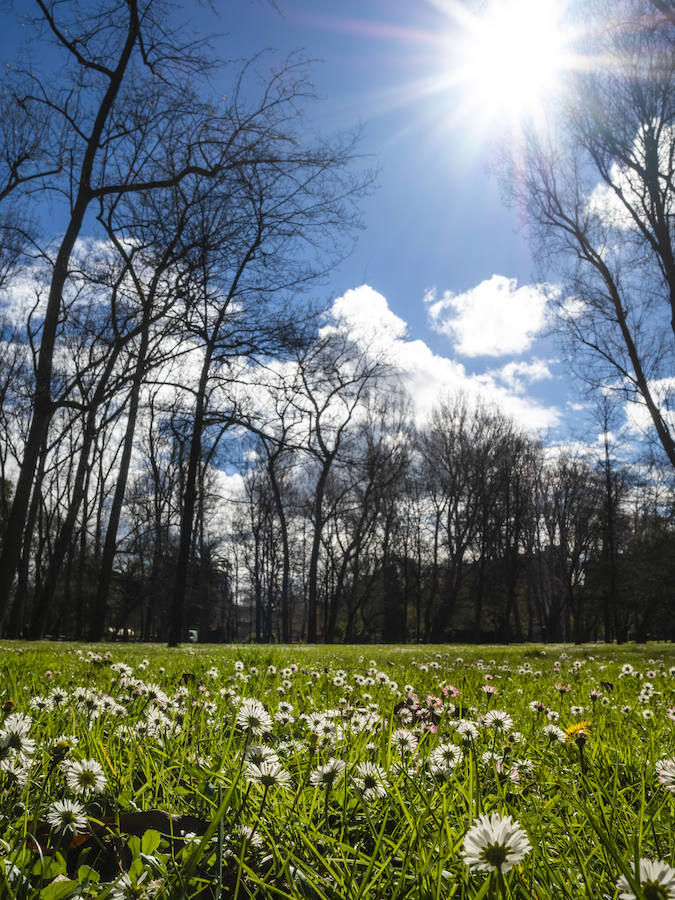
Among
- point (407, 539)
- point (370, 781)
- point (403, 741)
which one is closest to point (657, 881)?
point (370, 781)

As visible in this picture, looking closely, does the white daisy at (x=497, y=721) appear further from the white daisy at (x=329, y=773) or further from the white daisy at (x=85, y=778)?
the white daisy at (x=85, y=778)

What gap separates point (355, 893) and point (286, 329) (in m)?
8.05

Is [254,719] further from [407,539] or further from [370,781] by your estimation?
[407,539]

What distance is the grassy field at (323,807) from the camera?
0.96 m

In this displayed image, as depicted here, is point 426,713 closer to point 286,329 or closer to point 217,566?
point 286,329

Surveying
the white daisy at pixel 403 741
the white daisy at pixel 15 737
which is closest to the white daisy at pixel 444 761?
the white daisy at pixel 403 741

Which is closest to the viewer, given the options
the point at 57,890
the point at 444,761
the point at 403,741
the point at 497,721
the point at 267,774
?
the point at 57,890

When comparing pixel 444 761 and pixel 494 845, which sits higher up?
pixel 494 845

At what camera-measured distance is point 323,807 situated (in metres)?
1.44

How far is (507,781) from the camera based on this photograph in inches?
62.2

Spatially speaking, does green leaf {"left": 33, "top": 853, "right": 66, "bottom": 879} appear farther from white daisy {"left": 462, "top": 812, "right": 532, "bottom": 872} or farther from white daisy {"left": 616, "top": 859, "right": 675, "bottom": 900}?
white daisy {"left": 616, "top": 859, "right": 675, "bottom": 900}

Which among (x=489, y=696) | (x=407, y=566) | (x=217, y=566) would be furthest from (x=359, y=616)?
(x=489, y=696)

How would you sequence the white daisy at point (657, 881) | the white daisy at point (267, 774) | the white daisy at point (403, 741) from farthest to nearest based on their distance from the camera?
the white daisy at point (403, 741)
the white daisy at point (267, 774)
the white daisy at point (657, 881)

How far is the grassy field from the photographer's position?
96cm
